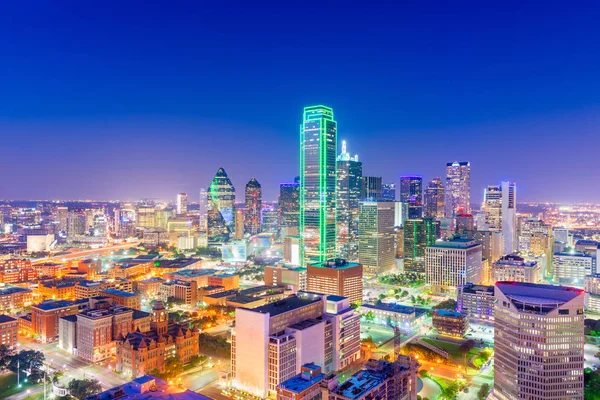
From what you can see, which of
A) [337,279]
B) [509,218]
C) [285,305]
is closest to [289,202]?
[509,218]

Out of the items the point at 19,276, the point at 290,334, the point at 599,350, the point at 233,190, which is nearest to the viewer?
the point at 290,334

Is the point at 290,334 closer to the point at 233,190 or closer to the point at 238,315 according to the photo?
the point at 238,315

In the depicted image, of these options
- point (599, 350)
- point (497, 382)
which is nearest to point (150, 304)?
point (497, 382)

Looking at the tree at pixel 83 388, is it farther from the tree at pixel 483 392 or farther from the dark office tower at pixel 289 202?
the dark office tower at pixel 289 202

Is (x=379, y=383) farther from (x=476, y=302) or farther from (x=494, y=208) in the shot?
(x=494, y=208)

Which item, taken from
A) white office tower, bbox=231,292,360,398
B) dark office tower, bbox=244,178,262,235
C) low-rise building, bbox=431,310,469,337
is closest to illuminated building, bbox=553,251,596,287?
low-rise building, bbox=431,310,469,337

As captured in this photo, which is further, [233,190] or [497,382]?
[233,190]
